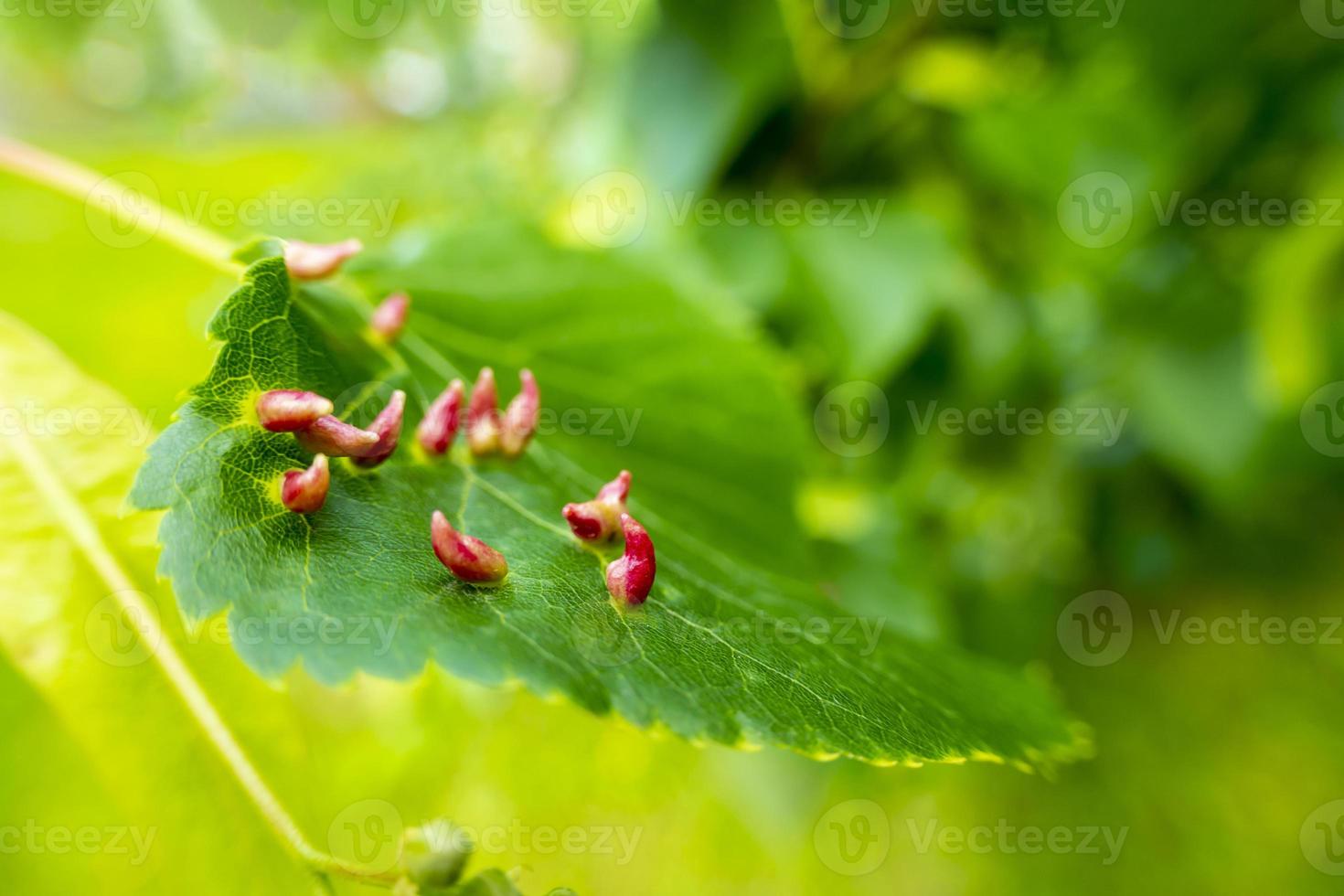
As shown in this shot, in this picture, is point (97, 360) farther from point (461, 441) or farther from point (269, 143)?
point (269, 143)

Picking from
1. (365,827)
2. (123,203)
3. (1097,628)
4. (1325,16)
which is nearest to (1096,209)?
(1325,16)

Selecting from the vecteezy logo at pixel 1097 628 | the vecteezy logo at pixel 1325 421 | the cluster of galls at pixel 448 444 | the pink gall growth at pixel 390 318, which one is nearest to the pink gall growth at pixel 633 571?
the cluster of galls at pixel 448 444

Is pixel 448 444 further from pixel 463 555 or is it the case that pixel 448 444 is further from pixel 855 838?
pixel 855 838

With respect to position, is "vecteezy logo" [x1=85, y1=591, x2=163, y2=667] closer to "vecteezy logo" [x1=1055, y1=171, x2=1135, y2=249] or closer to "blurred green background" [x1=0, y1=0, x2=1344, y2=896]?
"blurred green background" [x1=0, y1=0, x2=1344, y2=896]

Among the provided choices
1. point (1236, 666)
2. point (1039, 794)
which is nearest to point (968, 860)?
point (1039, 794)

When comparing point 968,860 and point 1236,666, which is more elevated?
point 1236,666

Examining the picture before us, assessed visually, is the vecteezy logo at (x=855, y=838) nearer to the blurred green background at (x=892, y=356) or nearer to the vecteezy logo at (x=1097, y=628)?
the blurred green background at (x=892, y=356)
